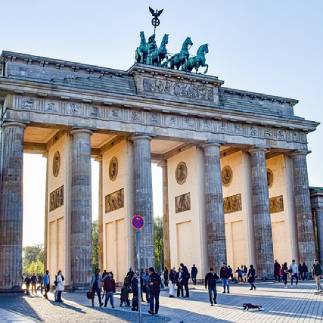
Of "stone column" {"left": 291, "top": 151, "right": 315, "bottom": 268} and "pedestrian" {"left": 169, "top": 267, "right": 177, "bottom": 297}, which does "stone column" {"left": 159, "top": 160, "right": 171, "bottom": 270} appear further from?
"pedestrian" {"left": 169, "top": 267, "right": 177, "bottom": 297}

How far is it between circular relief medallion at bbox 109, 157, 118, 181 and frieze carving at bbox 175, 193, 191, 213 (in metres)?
6.20

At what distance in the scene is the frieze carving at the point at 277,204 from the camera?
42.3m

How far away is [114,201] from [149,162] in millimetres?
4852

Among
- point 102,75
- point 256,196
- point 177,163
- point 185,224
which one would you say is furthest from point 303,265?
point 102,75

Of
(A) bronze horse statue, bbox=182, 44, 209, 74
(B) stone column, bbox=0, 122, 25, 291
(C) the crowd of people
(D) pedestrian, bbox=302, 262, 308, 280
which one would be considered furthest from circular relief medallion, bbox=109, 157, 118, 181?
(D) pedestrian, bbox=302, 262, 308, 280

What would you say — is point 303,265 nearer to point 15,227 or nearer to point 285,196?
point 285,196

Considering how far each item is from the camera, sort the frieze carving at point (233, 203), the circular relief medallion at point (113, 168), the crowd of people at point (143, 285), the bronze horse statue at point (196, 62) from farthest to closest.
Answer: the frieze carving at point (233, 203) < the bronze horse statue at point (196, 62) < the circular relief medallion at point (113, 168) < the crowd of people at point (143, 285)

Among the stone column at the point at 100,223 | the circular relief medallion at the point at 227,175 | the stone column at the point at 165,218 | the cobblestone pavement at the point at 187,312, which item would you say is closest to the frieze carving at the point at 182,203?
the stone column at the point at 165,218

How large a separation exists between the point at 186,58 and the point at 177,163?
8.90m

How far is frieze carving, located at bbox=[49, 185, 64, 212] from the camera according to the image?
33.6 m

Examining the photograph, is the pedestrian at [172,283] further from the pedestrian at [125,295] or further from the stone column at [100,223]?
the stone column at [100,223]

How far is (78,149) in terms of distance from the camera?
31.8m

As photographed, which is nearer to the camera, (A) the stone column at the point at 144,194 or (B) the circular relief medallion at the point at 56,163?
(A) the stone column at the point at 144,194

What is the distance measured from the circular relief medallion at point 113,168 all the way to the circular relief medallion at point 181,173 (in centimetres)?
611
